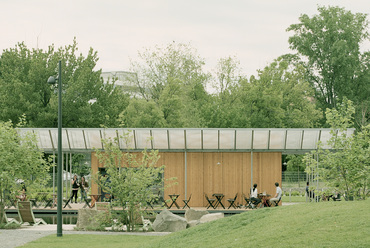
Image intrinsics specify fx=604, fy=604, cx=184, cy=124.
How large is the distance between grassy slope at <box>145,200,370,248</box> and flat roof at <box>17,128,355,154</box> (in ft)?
43.6

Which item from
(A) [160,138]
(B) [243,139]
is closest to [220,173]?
(B) [243,139]

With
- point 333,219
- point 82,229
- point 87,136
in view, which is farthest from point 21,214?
point 333,219

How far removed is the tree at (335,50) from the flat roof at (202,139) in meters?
23.2

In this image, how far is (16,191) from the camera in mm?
21812

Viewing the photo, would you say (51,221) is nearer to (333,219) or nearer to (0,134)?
(0,134)

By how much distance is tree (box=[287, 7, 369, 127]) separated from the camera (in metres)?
51.9

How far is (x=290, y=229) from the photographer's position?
1212 centimetres

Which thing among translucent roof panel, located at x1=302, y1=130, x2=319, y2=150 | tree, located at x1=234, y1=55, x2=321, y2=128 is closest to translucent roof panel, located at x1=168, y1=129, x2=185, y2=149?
translucent roof panel, located at x1=302, y1=130, x2=319, y2=150

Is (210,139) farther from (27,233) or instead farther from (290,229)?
(290,229)

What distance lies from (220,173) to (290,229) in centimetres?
1741

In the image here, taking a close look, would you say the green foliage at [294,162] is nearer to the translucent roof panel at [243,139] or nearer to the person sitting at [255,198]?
the translucent roof panel at [243,139]

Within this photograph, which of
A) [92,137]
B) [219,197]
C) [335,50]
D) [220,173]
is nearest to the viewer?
[219,197]

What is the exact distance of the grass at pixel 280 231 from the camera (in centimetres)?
1097

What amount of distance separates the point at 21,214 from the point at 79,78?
2291 centimetres
